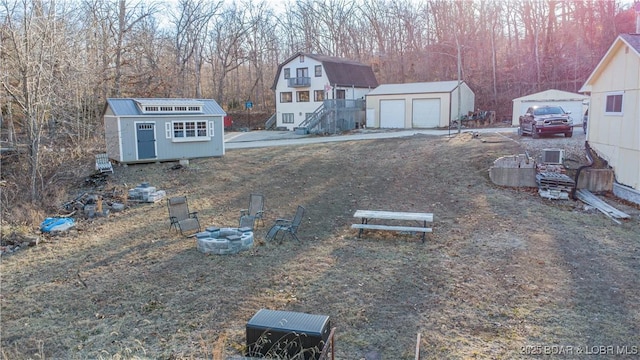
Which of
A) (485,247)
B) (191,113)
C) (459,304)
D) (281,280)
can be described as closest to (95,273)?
(281,280)

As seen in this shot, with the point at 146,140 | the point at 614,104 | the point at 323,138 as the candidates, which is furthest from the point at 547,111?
the point at 146,140

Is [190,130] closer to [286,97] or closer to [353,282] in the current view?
[353,282]

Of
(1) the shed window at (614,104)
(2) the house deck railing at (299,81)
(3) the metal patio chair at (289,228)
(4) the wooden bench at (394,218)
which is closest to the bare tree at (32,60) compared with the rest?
(3) the metal patio chair at (289,228)

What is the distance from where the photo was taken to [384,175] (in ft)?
53.9

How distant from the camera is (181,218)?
1081 centimetres

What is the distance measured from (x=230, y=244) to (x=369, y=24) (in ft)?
145

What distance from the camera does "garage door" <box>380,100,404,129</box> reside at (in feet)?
110

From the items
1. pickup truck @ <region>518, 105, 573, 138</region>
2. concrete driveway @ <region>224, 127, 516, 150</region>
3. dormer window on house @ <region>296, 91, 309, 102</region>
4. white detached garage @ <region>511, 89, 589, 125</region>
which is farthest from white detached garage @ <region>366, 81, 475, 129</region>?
pickup truck @ <region>518, 105, 573, 138</region>

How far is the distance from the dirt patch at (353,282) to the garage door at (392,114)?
20.3 m

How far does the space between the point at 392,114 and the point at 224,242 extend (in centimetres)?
2667

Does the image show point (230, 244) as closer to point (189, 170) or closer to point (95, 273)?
point (95, 273)

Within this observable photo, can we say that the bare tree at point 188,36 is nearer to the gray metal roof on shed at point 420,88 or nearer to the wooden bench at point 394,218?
the gray metal roof on shed at point 420,88

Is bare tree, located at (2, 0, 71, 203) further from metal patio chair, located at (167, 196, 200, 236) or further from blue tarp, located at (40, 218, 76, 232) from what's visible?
metal patio chair, located at (167, 196, 200, 236)

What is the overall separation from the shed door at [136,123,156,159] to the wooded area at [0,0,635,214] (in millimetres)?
2404
